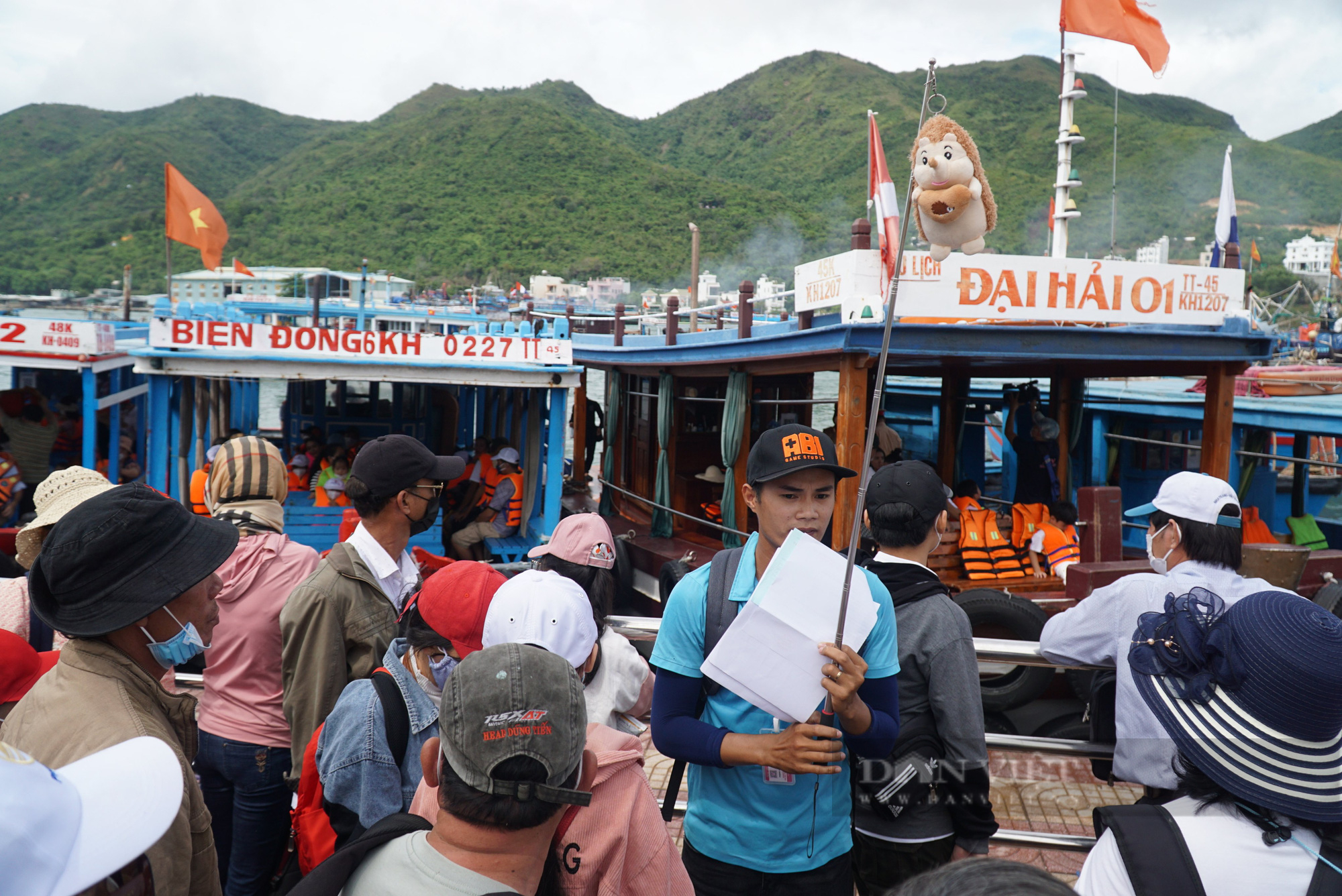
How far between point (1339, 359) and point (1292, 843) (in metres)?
46.7

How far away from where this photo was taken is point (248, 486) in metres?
3.13

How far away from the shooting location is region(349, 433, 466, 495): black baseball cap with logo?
2.85m

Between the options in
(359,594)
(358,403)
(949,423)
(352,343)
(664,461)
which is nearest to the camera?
(359,594)

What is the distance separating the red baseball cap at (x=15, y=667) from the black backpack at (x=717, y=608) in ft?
5.34

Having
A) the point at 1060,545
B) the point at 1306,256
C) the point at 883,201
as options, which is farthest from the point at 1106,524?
the point at 1306,256

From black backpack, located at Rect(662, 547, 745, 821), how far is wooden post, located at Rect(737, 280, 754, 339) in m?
6.06

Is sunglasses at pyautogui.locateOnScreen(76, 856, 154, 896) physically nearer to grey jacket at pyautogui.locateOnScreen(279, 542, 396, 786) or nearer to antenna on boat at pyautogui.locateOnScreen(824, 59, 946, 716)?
grey jacket at pyautogui.locateOnScreen(279, 542, 396, 786)

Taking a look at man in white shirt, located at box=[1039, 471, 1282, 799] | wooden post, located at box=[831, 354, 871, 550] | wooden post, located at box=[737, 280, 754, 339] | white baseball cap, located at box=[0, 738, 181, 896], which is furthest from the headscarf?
wooden post, located at box=[737, 280, 754, 339]

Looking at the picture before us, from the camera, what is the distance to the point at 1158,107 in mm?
83688

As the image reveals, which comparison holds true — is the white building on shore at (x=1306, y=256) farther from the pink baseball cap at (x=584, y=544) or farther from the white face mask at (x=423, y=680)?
the white face mask at (x=423, y=680)

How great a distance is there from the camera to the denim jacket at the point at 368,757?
1.93m

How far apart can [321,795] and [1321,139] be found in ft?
385

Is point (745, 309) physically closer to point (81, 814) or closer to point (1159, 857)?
point (1159, 857)

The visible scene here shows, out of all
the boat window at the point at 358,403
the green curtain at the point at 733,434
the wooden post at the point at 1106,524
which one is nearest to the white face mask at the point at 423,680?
the wooden post at the point at 1106,524
